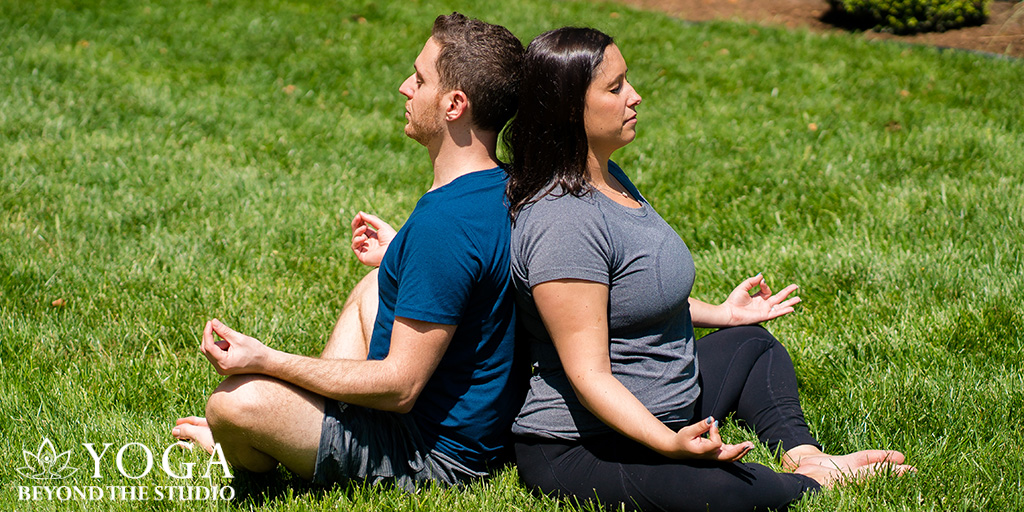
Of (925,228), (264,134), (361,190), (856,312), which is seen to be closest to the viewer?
(856,312)

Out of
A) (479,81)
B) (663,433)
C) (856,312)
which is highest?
(479,81)

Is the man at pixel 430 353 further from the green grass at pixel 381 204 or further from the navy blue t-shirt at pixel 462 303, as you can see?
the green grass at pixel 381 204

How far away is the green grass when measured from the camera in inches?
128

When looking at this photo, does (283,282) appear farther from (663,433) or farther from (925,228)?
(925,228)

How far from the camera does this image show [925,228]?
16.0 feet

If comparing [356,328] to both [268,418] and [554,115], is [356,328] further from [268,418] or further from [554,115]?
[554,115]

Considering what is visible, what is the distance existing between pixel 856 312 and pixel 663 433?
1.95m

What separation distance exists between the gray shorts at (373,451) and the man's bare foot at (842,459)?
1144 mm

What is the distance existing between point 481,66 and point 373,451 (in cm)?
123

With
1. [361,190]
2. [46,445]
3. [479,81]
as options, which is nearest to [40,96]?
[361,190]

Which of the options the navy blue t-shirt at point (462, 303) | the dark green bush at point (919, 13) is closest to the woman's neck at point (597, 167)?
the navy blue t-shirt at point (462, 303)

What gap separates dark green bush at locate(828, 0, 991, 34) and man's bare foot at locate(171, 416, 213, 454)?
8.58 metres

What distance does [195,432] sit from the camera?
307 cm

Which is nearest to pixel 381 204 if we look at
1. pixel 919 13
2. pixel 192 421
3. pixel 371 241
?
pixel 371 241
